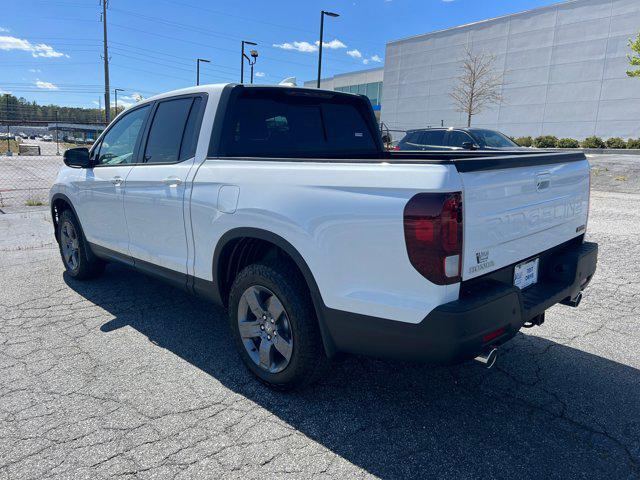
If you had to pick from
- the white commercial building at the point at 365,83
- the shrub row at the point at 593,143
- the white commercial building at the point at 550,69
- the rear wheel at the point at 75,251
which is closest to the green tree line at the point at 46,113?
the white commercial building at the point at 365,83

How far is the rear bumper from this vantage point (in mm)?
2146

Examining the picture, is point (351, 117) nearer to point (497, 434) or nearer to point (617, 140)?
point (497, 434)

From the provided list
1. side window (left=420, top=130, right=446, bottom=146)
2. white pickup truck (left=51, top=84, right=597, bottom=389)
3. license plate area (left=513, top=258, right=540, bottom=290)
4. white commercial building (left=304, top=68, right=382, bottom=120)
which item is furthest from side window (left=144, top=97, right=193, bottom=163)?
white commercial building (left=304, top=68, right=382, bottom=120)

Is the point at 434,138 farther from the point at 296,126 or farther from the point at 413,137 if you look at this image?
the point at 296,126

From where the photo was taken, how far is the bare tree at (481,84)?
132 feet

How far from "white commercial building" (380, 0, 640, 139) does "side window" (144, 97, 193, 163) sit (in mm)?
39047

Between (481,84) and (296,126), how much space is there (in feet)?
141

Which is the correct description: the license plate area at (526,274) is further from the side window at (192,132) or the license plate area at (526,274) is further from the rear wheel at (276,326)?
the side window at (192,132)

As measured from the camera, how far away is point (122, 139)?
173 inches

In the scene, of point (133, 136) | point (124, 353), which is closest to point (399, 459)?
point (124, 353)

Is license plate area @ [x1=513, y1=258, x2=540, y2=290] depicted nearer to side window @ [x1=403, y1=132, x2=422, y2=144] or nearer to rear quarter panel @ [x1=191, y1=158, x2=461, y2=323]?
rear quarter panel @ [x1=191, y1=158, x2=461, y2=323]

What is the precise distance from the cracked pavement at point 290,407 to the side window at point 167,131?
1.48 meters

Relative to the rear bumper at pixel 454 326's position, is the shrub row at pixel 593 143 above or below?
above

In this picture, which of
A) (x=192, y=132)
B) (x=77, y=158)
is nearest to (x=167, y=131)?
(x=192, y=132)
